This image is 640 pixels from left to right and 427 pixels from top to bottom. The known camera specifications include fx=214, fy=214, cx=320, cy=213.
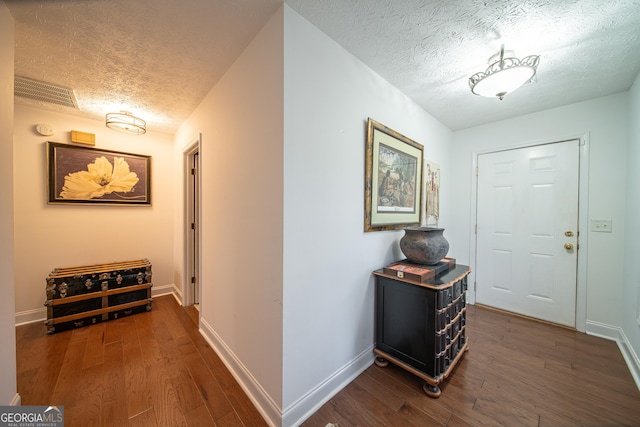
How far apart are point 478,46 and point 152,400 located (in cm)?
328

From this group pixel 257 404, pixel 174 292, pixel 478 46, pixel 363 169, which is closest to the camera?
pixel 257 404

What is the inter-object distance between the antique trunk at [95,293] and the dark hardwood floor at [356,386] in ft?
0.62

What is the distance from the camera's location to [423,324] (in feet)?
4.93

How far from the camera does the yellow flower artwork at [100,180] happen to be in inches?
100

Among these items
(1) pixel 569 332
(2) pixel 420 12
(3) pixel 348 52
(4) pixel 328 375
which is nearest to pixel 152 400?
(4) pixel 328 375

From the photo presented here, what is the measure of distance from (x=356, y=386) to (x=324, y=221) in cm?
122

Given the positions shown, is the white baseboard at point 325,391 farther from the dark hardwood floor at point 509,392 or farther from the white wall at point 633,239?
the white wall at point 633,239

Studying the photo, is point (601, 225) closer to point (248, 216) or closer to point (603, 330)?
point (603, 330)

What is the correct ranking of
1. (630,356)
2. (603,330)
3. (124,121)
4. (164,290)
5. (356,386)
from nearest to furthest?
(356,386) < (630,356) < (603,330) < (124,121) < (164,290)

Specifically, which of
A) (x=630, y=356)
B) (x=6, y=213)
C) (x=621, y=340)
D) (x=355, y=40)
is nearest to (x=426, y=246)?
(x=355, y=40)

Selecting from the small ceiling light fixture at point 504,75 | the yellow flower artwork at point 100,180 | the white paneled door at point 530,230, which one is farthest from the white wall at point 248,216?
the white paneled door at point 530,230

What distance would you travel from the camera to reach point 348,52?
1570mm

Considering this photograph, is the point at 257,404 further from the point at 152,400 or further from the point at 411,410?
the point at 411,410

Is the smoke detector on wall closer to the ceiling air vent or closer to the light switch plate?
the ceiling air vent
